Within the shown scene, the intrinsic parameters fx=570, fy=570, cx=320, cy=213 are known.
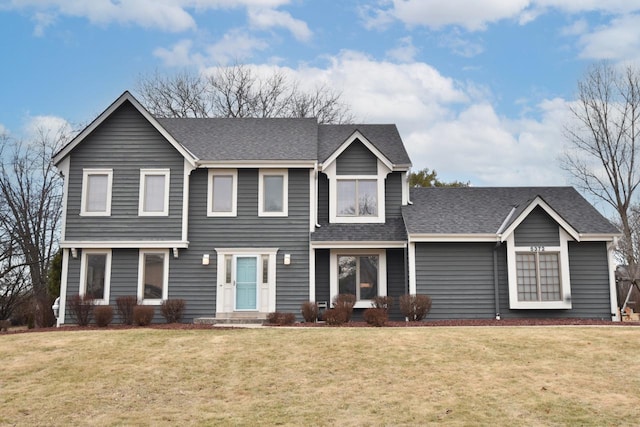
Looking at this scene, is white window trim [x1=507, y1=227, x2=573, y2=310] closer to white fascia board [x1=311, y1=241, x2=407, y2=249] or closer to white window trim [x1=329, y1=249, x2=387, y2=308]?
white fascia board [x1=311, y1=241, x2=407, y2=249]

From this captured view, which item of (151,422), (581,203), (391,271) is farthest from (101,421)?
(581,203)

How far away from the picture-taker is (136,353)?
12828 mm

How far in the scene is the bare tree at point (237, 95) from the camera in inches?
1494

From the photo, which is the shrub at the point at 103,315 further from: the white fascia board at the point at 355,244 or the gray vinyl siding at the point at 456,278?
the gray vinyl siding at the point at 456,278

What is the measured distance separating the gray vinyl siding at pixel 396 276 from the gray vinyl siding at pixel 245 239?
9.66ft

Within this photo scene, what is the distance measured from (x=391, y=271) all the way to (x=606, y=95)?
1664cm

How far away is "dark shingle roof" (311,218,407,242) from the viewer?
64.0ft

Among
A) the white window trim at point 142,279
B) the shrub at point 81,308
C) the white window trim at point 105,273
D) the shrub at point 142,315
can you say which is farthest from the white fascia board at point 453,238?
the shrub at point 81,308

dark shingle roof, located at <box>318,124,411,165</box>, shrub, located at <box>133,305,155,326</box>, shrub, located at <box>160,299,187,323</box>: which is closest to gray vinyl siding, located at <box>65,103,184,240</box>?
shrub, located at <box>160,299,187,323</box>

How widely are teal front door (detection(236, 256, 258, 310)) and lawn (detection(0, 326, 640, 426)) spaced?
407 cm

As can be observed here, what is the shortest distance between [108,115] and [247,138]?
16.6ft

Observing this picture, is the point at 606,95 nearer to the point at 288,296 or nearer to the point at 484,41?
the point at 484,41

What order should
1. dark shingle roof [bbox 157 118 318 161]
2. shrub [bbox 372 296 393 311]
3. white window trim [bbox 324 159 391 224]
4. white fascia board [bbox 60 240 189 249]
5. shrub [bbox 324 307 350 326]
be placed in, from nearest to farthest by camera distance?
shrub [bbox 324 307 350 326]
shrub [bbox 372 296 393 311]
white fascia board [bbox 60 240 189 249]
dark shingle roof [bbox 157 118 318 161]
white window trim [bbox 324 159 391 224]

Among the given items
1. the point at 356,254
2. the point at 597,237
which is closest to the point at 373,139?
the point at 356,254
